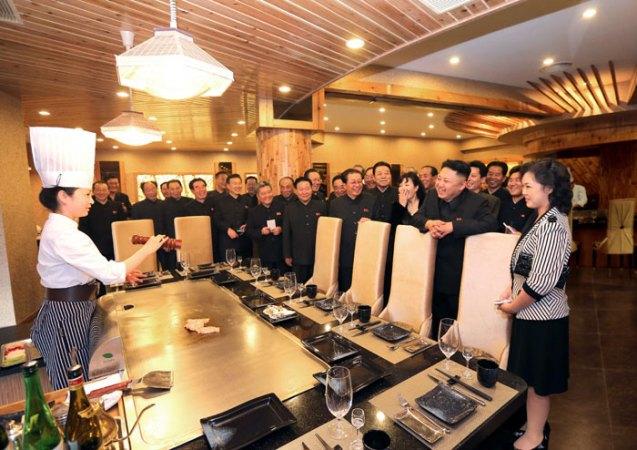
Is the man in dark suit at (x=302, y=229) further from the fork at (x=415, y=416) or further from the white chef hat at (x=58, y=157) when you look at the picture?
the fork at (x=415, y=416)

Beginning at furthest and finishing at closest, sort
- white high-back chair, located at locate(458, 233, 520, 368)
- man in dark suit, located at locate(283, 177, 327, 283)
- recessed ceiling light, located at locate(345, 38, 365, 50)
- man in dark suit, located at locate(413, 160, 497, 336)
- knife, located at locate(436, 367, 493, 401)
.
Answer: man in dark suit, located at locate(283, 177, 327, 283) < recessed ceiling light, located at locate(345, 38, 365, 50) < man in dark suit, located at locate(413, 160, 497, 336) < white high-back chair, located at locate(458, 233, 520, 368) < knife, located at locate(436, 367, 493, 401)

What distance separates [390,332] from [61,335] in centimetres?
161

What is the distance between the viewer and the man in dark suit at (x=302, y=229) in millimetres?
3555

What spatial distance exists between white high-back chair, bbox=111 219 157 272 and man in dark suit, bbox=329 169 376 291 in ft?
6.27

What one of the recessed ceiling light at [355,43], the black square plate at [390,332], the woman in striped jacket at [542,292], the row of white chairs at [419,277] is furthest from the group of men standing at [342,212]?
the recessed ceiling light at [355,43]

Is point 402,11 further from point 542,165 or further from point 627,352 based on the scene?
point 627,352

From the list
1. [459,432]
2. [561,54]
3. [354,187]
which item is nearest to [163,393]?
[459,432]

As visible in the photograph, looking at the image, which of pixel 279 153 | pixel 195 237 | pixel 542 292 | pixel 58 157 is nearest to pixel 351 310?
pixel 542 292

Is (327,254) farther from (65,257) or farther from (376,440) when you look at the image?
(376,440)

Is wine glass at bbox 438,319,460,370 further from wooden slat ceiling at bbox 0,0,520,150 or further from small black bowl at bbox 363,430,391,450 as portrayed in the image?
wooden slat ceiling at bbox 0,0,520,150

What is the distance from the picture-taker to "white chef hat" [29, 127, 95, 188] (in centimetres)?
156

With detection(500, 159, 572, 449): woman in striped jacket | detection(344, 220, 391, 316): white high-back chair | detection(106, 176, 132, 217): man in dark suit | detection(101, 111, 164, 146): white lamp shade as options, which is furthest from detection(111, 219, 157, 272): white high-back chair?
detection(500, 159, 572, 449): woman in striped jacket

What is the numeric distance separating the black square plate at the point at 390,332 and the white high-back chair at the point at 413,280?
481 millimetres

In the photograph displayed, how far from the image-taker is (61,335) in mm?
1637
